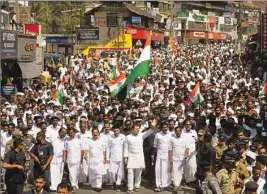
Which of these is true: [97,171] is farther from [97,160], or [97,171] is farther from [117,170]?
[117,170]

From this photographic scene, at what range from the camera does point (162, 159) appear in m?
10.8

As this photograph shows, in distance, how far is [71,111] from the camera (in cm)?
1411

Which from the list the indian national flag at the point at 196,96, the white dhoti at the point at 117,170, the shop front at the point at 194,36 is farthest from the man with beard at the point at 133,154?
the shop front at the point at 194,36

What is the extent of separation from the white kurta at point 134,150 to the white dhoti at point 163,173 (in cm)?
33

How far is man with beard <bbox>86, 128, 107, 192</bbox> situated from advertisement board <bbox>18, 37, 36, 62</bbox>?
12723 millimetres

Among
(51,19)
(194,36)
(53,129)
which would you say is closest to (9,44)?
(53,129)

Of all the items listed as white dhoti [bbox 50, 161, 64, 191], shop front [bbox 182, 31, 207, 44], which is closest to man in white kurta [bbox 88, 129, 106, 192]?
white dhoti [bbox 50, 161, 64, 191]

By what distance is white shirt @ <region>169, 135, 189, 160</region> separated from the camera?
34.6 ft

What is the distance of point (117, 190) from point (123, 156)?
2.08 feet

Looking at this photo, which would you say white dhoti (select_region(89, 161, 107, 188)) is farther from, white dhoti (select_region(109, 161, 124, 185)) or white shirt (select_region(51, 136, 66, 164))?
white shirt (select_region(51, 136, 66, 164))

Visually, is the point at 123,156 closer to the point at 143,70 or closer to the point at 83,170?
the point at 83,170

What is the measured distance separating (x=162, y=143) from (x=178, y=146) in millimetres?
296

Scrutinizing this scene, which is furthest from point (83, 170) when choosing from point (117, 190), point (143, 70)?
point (143, 70)

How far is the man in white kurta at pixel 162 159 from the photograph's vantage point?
35.0 ft
